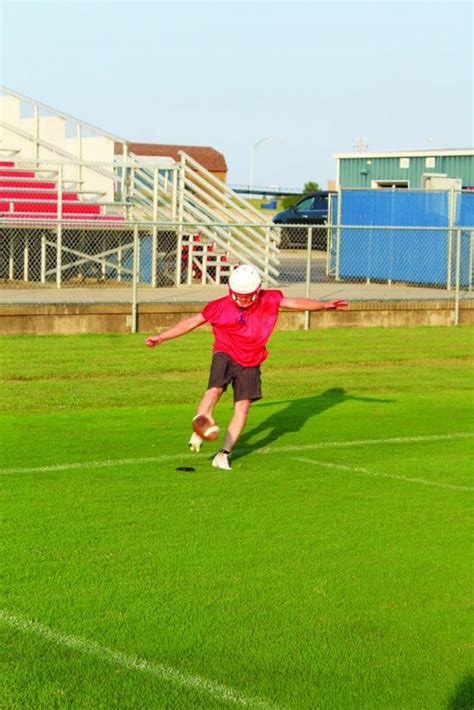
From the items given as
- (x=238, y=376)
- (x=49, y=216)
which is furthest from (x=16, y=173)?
(x=238, y=376)

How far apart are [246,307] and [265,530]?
244 centimetres

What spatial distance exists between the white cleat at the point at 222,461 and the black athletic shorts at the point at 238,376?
46cm

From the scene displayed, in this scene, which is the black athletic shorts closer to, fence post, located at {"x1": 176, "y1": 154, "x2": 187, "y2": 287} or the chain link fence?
the chain link fence

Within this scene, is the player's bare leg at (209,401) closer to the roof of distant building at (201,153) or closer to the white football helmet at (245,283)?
the white football helmet at (245,283)

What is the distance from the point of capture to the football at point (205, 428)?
979 centimetres

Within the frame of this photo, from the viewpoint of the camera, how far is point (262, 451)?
37.2ft

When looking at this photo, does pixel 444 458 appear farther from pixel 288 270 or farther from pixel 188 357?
pixel 288 270

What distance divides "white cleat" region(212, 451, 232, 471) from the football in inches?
19.9

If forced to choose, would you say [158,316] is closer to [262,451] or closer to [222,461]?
[262,451]

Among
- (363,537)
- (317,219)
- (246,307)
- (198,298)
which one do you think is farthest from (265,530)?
(317,219)

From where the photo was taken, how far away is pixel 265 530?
8227mm

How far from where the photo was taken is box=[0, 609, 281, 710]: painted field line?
5.34 meters

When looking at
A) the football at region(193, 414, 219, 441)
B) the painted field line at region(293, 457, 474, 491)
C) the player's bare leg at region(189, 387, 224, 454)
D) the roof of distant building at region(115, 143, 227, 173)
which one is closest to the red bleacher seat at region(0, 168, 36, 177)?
the player's bare leg at region(189, 387, 224, 454)

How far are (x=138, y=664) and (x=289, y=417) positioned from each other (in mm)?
7803
